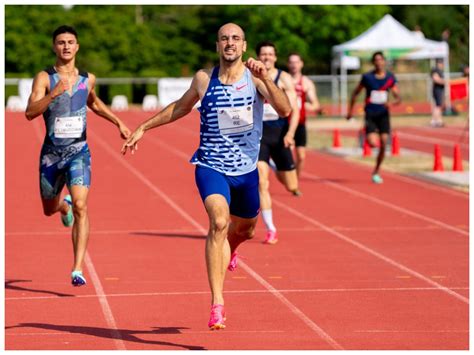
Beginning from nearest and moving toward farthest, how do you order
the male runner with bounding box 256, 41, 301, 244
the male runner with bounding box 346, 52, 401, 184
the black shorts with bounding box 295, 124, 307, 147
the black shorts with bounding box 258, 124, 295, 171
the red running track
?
the male runner with bounding box 256, 41, 301, 244, the black shorts with bounding box 258, 124, 295, 171, the black shorts with bounding box 295, 124, 307, 147, the male runner with bounding box 346, 52, 401, 184, the red running track

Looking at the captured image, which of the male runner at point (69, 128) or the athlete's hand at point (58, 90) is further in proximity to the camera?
the male runner at point (69, 128)

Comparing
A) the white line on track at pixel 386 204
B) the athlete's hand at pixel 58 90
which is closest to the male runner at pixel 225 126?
the athlete's hand at pixel 58 90

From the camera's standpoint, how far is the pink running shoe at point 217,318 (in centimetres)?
845

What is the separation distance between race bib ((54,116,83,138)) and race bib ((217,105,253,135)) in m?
2.25

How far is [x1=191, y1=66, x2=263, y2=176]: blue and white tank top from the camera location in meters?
9.05

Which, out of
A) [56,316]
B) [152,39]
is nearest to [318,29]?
[152,39]

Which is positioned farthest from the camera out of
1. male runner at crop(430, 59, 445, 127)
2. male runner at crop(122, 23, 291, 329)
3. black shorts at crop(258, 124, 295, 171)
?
male runner at crop(430, 59, 445, 127)

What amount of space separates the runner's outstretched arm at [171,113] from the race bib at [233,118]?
0.77 feet

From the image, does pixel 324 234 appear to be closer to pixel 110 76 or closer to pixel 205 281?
pixel 205 281

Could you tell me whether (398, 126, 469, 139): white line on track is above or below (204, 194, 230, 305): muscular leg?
below

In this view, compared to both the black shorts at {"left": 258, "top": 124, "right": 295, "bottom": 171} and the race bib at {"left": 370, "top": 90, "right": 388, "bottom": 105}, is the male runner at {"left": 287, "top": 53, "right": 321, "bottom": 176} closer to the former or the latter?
the race bib at {"left": 370, "top": 90, "right": 388, "bottom": 105}

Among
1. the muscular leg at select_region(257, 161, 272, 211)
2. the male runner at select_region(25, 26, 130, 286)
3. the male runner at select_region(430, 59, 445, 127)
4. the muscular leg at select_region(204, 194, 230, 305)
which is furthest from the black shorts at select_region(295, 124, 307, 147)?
the male runner at select_region(430, 59, 445, 127)

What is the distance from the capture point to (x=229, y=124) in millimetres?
9078

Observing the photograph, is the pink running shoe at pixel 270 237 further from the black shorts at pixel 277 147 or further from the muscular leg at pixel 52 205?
the muscular leg at pixel 52 205
